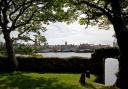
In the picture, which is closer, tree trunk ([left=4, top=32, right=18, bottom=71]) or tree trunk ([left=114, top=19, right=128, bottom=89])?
tree trunk ([left=114, top=19, right=128, bottom=89])

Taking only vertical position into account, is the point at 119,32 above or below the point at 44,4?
below

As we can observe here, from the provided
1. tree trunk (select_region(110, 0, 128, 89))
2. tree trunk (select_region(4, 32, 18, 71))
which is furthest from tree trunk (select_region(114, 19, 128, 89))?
tree trunk (select_region(4, 32, 18, 71))

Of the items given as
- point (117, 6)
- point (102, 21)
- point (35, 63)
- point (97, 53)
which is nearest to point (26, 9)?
point (35, 63)

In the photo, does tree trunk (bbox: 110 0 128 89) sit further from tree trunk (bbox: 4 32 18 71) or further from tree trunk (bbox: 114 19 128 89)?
tree trunk (bbox: 4 32 18 71)

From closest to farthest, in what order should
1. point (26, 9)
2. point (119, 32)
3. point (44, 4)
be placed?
point (119, 32) → point (44, 4) → point (26, 9)

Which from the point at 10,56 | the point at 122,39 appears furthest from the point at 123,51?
the point at 10,56

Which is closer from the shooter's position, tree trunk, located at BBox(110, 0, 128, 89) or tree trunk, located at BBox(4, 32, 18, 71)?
tree trunk, located at BBox(110, 0, 128, 89)

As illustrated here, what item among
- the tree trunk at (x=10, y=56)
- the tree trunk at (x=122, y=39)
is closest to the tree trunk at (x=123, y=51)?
the tree trunk at (x=122, y=39)

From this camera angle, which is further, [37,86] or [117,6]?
[117,6]

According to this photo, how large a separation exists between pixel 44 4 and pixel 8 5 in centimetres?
539

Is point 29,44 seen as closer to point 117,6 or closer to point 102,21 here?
point 102,21

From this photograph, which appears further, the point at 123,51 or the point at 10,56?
the point at 10,56

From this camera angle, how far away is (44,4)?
49.7 meters

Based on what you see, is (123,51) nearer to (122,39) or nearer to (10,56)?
(122,39)
